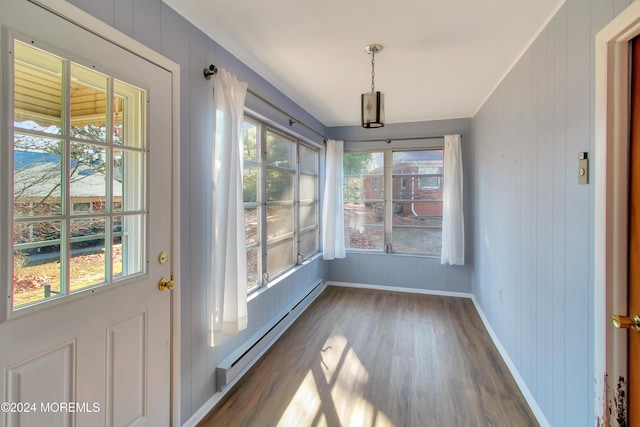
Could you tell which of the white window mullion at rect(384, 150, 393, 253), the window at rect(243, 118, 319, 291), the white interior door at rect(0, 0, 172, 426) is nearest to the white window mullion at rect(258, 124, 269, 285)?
the window at rect(243, 118, 319, 291)

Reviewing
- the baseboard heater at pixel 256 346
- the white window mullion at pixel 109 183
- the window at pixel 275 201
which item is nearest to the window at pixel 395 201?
the window at pixel 275 201

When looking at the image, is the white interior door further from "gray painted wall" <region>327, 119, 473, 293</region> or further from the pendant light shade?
"gray painted wall" <region>327, 119, 473, 293</region>

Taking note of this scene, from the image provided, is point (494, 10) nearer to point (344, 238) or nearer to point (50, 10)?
point (50, 10)

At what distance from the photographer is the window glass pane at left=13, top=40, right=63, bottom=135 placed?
39.9 inches

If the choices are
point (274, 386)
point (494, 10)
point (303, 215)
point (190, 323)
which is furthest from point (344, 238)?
point (494, 10)

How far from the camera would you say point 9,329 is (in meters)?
0.99

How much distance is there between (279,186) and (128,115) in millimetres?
1881

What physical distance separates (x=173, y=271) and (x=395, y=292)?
11.4 feet

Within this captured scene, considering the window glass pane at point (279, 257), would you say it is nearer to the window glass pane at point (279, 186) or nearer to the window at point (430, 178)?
the window glass pane at point (279, 186)

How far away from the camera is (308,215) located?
13.6 ft

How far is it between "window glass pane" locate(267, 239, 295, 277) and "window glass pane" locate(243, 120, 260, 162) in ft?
3.07

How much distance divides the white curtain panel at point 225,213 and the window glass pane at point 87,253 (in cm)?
68

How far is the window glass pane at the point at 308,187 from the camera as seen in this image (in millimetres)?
3896

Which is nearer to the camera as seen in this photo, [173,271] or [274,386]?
[173,271]
